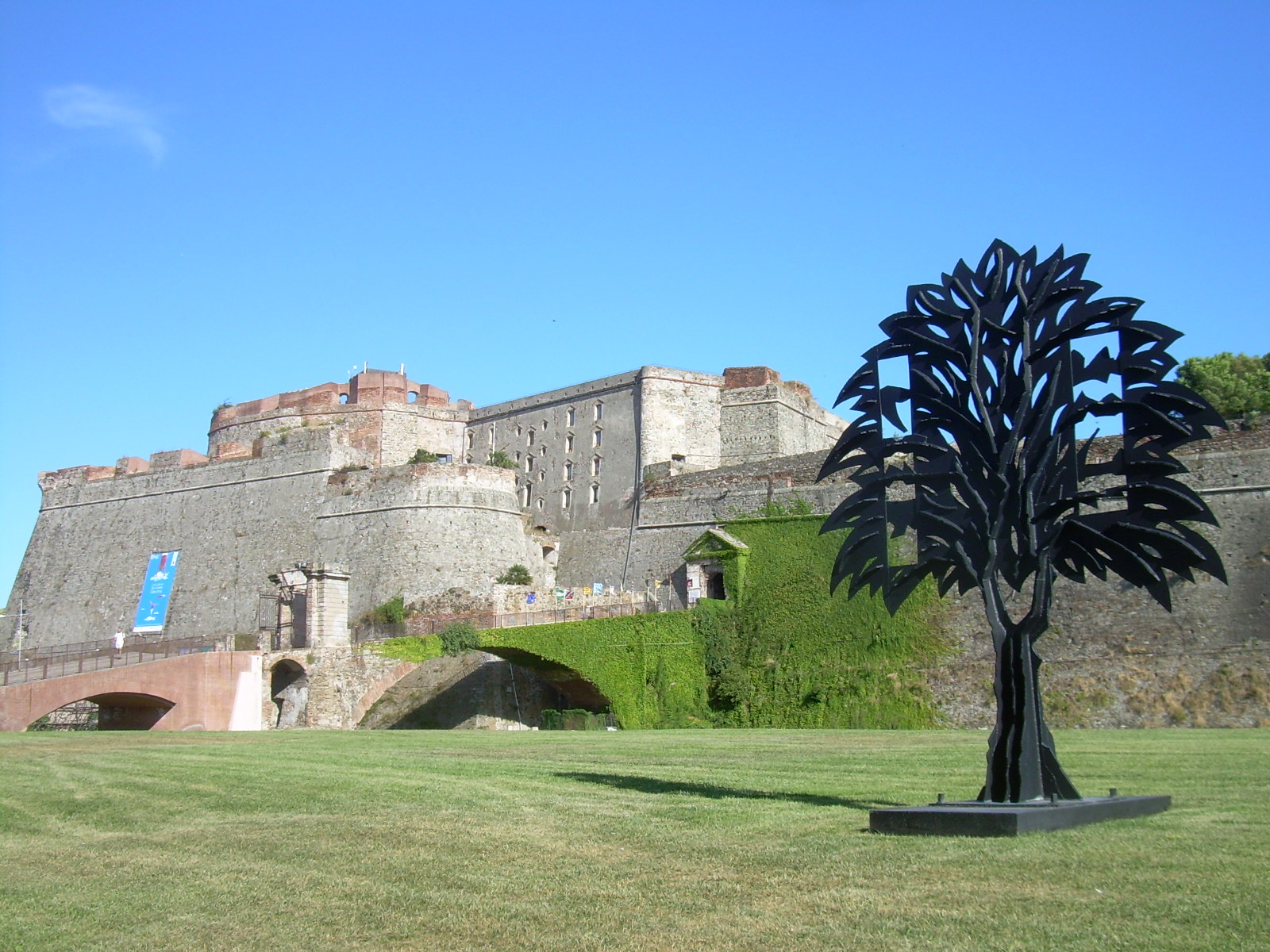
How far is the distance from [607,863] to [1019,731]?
425 cm

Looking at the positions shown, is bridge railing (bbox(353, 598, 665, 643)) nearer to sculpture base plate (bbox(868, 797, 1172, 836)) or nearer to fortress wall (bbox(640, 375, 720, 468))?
fortress wall (bbox(640, 375, 720, 468))

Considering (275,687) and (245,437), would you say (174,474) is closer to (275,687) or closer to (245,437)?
(245,437)

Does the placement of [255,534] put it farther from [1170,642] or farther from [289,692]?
[1170,642]

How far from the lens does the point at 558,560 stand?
50.4 m

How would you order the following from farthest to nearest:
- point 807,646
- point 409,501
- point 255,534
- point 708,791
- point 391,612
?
point 255,534
point 409,501
point 391,612
point 807,646
point 708,791

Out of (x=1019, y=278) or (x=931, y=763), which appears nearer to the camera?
(x=1019, y=278)

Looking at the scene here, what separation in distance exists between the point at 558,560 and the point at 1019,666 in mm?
39202

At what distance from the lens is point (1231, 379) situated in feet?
159

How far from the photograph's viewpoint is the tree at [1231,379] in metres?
46.2

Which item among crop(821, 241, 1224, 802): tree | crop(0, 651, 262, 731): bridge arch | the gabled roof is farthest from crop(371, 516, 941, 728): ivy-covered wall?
crop(821, 241, 1224, 802): tree

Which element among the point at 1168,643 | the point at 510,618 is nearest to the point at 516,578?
the point at 510,618

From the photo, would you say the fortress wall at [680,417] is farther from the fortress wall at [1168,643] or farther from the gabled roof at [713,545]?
the fortress wall at [1168,643]

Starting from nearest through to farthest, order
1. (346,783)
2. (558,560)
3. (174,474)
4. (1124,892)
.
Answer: (1124,892) < (346,783) < (558,560) < (174,474)

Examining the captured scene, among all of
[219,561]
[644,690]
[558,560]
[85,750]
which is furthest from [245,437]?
[85,750]
